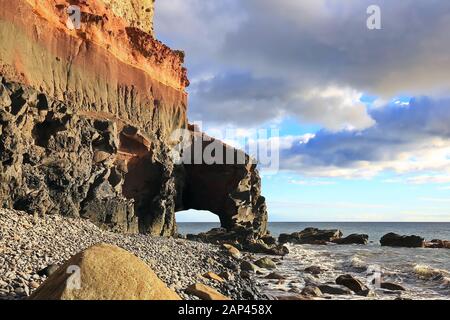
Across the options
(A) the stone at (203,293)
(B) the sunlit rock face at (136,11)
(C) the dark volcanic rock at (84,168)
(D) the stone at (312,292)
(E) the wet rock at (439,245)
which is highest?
(B) the sunlit rock face at (136,11)

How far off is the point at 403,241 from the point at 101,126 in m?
44.8

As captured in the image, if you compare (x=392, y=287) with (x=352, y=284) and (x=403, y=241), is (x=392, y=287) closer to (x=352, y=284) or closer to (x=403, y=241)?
(x=352, y=284)

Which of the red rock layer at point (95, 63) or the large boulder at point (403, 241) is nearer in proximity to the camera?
the red rock layer at point (95, 63)

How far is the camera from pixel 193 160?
50.5 meters

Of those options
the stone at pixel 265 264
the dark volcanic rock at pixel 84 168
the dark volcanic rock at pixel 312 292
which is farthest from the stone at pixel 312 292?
the dark volcanic rock at pixel 84 168

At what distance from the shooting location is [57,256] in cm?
1533

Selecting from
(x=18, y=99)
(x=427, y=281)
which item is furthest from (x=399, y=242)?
(x=18, y=99)

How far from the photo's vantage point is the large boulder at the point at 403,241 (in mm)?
54253

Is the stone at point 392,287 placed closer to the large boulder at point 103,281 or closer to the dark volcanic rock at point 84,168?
the large boulder at point 103,281

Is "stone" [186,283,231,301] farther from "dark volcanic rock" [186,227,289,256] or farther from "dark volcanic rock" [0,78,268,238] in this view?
"dark volcanic rock" [186,227,289,256]

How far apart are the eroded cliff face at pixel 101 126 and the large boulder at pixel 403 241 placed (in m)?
19.2

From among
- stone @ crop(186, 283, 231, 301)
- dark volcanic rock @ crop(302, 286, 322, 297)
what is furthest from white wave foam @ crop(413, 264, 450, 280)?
stone @ crop(186, 283, 231, 301)

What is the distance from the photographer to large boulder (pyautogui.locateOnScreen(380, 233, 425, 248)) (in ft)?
178

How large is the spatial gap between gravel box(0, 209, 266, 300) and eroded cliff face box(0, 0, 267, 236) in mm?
2770
